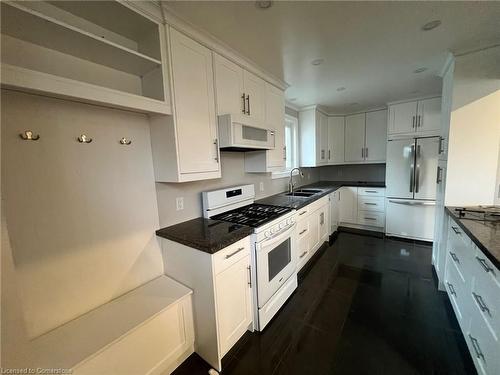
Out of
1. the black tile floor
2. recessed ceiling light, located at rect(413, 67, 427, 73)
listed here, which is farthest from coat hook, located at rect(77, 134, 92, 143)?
recessed ceiling light, located at rect(413, 67, 427, 73)

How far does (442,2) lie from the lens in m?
1.32

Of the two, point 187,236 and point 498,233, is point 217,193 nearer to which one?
point 187,236

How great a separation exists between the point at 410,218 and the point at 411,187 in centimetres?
54

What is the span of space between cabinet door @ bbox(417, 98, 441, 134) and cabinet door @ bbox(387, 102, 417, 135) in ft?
0.23

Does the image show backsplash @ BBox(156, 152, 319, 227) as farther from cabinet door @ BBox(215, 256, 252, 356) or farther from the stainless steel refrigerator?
the stainless steel refrigerator

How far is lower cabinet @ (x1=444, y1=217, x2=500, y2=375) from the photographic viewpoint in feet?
3.61

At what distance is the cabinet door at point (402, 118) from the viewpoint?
3426 millimetres

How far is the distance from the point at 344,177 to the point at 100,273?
4.72 m

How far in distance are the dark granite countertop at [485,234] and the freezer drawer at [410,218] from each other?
1844 millimetres

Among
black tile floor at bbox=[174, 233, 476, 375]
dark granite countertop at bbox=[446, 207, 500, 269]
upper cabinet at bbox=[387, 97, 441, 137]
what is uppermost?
upper cabinet at bbox=[387, 97, 441, 137]

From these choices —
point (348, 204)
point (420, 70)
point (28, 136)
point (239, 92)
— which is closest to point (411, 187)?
point (348, 204)

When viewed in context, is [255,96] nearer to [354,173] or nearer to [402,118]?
[402,118]

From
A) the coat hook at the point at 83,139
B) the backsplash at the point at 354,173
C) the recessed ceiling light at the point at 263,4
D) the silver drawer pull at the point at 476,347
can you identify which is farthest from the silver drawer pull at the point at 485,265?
the backsplash at the point at 354,173

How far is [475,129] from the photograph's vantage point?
1.95 meters
